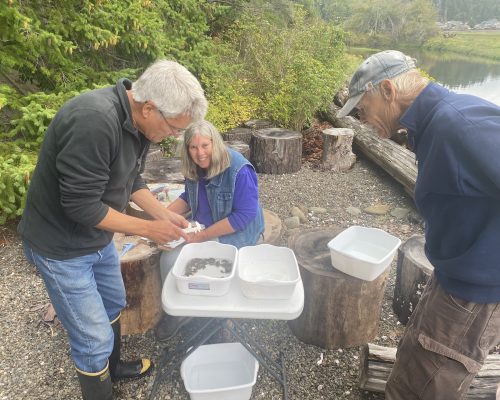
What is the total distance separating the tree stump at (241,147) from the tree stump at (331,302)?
305 centimetres

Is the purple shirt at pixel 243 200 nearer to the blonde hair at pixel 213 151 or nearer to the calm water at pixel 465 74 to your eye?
the blonde hair at pixel 213 151

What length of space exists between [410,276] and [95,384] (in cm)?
238

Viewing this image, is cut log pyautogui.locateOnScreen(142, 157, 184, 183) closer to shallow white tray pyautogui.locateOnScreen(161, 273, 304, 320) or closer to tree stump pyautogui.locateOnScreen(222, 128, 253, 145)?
tree stump pyautogui.locateOnScreen(222, 128, 253, 145)

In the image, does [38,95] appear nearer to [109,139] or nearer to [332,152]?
[109,139]

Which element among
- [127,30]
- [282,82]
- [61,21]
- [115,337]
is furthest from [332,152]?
[115,337]

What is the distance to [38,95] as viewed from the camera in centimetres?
397

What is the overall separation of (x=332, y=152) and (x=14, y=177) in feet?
16.0

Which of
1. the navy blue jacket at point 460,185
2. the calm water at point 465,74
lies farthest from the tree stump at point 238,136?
the calm water at point 465,74

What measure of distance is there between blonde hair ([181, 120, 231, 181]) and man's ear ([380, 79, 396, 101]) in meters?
1.33

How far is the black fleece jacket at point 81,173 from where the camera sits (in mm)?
1555

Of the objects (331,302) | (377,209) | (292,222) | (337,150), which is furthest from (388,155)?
(331,302)

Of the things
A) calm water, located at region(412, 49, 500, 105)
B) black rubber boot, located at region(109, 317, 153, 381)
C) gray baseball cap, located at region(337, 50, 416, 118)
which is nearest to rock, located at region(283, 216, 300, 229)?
black rubber boot, located at region(109, 317, 153, 381)

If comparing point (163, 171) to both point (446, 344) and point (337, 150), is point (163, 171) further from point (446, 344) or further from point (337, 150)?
point (446, 344)

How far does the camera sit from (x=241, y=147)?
589 centimetres
